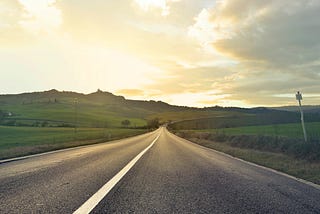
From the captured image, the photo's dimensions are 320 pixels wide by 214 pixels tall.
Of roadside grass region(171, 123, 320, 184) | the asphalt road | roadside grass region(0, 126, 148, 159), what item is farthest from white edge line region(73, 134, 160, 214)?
roadside grass region(0, 126, 148, 159)

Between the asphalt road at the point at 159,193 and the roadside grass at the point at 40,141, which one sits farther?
the roadside grass at the point at 40,141

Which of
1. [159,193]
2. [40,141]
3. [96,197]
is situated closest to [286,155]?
[159,193]

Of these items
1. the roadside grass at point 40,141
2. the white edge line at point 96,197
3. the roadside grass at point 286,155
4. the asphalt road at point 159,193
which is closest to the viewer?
the white edge line at point 96,197

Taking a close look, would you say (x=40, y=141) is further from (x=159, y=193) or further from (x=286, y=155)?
(x=159, y=193)

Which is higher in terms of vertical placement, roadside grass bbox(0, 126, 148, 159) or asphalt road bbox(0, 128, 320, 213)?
roadside grass bbox(0, 126, 148, 159)

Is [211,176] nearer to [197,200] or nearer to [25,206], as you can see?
[197,200]

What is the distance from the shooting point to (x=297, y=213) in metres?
5.06

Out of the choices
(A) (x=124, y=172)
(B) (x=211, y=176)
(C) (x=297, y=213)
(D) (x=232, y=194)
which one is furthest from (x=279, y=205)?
(A) (x=124, y=172)

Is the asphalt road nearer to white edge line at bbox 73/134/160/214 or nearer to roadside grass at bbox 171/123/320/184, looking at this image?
white edge line at bbox 73/134/160/214

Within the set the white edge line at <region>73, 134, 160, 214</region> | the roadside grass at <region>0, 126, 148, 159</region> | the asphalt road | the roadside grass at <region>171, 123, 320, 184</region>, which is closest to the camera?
the white edge line at <region>73, 134, 160, 214</region>

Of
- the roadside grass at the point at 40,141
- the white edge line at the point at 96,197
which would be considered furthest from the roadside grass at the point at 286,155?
the roadside grass at the point at 40,141

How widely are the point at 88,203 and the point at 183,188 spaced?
2.38m

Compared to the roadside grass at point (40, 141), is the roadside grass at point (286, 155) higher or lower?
lower

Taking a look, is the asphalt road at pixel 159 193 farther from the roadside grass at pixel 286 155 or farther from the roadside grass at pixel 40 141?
the roadside grass at pixel 40 141
